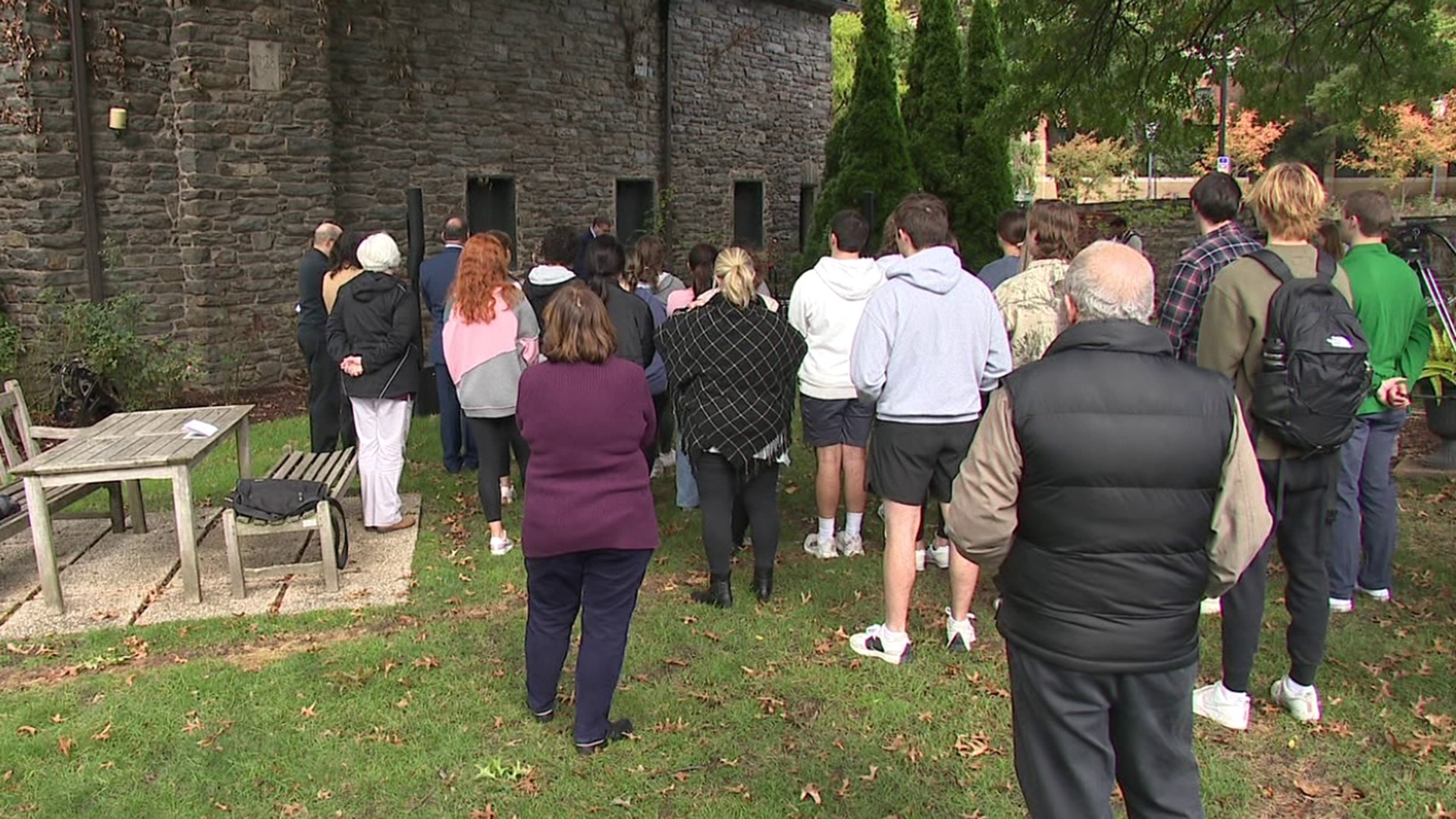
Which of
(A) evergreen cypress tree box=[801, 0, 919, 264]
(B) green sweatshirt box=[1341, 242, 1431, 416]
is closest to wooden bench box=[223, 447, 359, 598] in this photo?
(B) green sweatshirt box=[1341, 242, 1431, 416]

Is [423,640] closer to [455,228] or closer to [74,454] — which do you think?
[74,454]

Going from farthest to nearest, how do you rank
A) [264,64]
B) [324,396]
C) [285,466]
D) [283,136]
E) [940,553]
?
[283,136]
[264,64]
[324,396]
[285,466]
[940,553]

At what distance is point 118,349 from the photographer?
11.2 meters

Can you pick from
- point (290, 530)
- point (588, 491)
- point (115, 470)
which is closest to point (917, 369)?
point (588, 491)

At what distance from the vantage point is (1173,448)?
8.79ft

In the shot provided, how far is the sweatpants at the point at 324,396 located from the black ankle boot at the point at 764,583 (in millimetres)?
3707

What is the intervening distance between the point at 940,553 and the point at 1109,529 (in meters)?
3.81

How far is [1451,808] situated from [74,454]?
6.05m

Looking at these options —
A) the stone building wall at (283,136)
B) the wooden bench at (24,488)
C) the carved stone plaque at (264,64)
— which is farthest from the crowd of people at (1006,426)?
the carved stone plaque at (264,64)

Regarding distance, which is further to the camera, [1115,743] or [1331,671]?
[1331,671]

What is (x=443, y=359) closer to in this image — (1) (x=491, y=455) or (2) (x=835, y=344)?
(1) (x=491, y=455)

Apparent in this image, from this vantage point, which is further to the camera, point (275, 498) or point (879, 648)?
point (275, 498)

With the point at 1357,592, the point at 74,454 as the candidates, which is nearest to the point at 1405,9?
the point at 1357,592

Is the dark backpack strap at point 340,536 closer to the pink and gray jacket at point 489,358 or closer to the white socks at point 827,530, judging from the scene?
the pink and gray jacket at point 489,358
